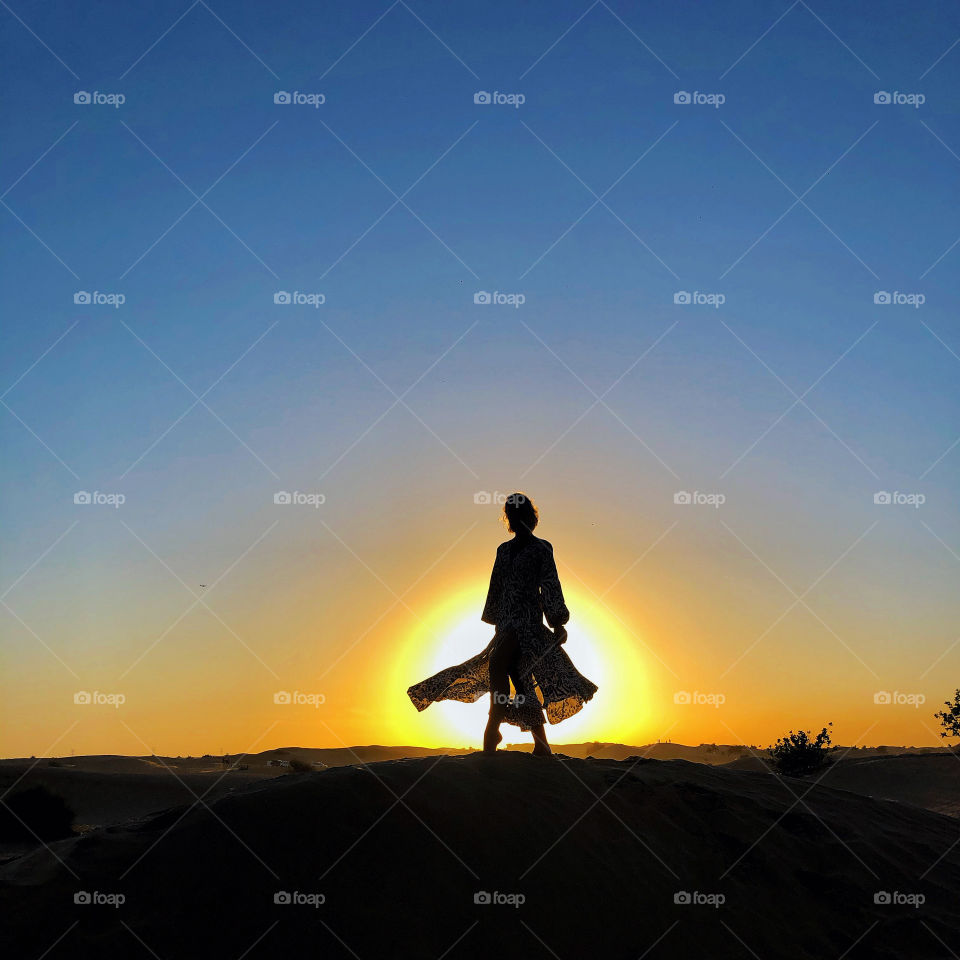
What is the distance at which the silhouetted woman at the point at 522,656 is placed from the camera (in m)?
8.22

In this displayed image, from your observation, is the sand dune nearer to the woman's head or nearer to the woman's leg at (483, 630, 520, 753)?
the woman's leg at (483, 630, 520, 753)

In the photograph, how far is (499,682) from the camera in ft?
27.3

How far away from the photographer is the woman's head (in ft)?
28.5

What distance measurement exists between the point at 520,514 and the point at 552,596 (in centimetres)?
86

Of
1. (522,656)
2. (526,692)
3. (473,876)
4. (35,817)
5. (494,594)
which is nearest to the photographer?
(473,876)

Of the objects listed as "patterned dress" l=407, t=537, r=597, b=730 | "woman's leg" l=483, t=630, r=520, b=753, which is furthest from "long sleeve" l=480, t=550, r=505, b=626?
"woman's leg" l=483, t=630, r=520, b=753

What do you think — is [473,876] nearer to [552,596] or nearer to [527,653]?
[527,653]

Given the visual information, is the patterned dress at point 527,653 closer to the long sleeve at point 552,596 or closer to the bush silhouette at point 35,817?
the long sleeve at point 552,596

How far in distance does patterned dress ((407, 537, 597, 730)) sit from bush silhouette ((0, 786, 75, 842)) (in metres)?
6.89

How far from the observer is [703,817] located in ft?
25.8

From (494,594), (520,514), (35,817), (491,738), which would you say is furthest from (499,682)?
(35,817)

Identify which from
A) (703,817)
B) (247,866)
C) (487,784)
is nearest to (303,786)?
(247,866)

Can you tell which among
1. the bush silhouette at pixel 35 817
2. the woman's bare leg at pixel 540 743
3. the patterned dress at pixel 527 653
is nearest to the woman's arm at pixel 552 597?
the patterned dress at pixel 527 653

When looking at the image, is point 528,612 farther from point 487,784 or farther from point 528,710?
point 487,784
